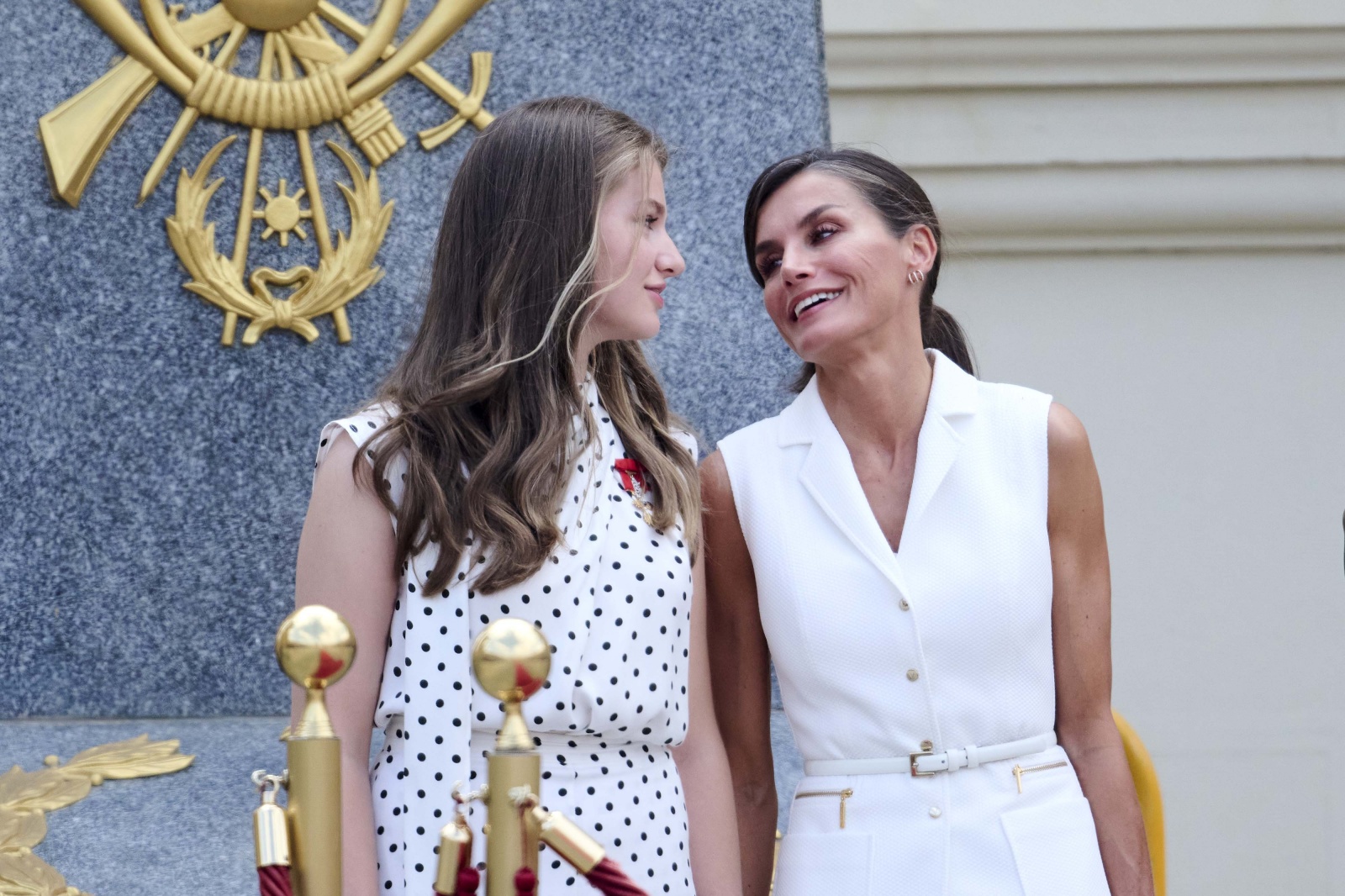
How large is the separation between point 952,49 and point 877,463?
96.8 inches

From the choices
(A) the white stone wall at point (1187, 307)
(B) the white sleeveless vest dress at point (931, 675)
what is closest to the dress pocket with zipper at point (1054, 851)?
(B) the white sleeveless vest dress at point (931, 675)

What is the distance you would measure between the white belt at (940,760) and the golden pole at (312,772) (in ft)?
3.67

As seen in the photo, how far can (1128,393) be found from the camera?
443cm

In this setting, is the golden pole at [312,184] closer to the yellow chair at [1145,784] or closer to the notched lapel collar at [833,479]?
the notched lapel collar at [833,479]

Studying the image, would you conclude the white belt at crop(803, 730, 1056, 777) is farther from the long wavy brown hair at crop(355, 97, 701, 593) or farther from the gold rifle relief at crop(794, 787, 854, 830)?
the long wavy brown hair at crop(355, 97, 701, 593)

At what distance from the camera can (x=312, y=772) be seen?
38.9 inches

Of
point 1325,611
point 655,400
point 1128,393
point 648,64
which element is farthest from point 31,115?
point 1325,611

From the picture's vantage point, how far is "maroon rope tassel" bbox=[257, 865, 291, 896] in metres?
0.97

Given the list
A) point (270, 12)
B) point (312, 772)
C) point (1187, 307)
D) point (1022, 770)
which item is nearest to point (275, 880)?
point (312, 772)

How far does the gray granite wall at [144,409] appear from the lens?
2.75 metres

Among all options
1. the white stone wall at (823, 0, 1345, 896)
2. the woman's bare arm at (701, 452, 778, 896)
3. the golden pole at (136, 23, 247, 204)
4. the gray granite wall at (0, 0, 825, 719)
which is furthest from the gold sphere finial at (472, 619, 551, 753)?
the white stone wall at (823, 0, 1345, 896)

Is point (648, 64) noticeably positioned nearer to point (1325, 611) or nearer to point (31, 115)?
point (31, 115)

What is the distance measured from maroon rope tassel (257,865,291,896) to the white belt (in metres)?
1.15

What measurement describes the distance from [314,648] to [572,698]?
85 centimetres
